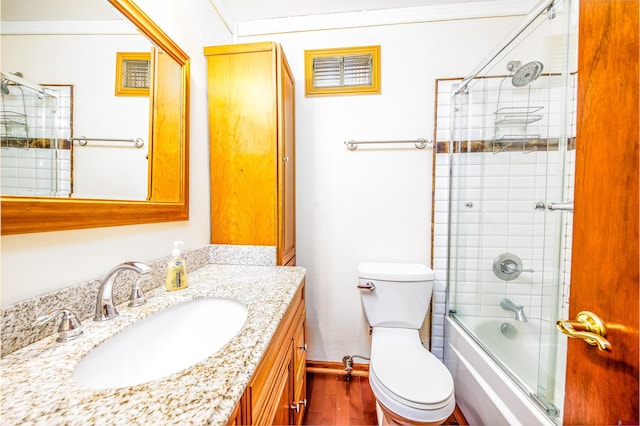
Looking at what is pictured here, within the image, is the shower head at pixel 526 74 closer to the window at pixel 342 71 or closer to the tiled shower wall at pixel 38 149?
the window at pixel 342 71

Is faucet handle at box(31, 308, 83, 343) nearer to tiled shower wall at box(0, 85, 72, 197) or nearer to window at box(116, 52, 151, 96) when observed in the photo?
tiled shower wall at box(0, 85, 72, 197)

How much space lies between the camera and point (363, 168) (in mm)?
1558

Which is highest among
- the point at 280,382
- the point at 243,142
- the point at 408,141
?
the point at 408,141

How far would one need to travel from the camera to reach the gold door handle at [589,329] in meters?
0.43

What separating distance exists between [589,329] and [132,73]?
1452 millimetres

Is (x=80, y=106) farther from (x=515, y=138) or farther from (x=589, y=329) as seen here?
(x=515, y=138)

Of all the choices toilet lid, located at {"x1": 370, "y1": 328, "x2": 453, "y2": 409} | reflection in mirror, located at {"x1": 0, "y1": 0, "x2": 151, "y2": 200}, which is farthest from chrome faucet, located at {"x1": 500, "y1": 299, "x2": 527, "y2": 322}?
reflection in mirror, located at {"x1": 0, "y1": 0, "x2": 151, "y2": 200}

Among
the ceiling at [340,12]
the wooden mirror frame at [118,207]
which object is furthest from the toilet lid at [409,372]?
the ceiling at [340,12]

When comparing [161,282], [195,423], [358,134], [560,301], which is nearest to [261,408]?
[195,423]

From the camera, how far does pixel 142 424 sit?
0.33 meters

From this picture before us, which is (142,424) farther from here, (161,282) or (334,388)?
(334,388)

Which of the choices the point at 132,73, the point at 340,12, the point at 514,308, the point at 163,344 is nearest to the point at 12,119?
the point at 132,73

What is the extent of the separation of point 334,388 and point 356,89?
2.00 m

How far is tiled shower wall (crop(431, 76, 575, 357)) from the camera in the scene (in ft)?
3.94
